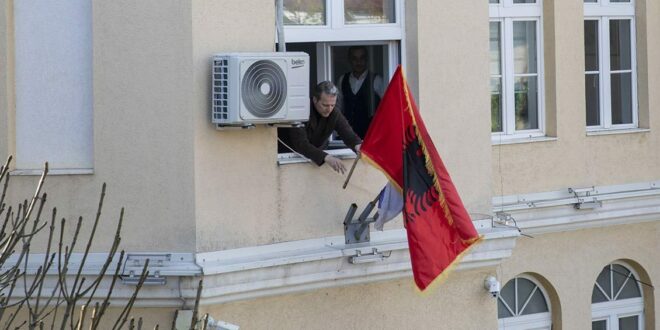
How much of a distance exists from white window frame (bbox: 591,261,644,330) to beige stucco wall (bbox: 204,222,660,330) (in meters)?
0.17

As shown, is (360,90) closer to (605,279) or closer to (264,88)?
(264,88)

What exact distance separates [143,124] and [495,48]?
17.6 feet

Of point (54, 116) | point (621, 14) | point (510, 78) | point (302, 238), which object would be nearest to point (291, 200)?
point (302, 238)

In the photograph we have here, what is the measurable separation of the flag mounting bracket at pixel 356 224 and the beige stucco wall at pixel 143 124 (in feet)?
5.26

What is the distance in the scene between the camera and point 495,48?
15.8m

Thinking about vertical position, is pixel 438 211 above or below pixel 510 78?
below

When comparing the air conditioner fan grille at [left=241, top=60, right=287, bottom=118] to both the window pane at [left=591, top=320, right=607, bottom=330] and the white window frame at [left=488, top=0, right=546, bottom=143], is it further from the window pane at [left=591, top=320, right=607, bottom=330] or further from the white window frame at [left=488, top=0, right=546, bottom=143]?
the window pane at [left=591, top=320, right=607, bottom=330]

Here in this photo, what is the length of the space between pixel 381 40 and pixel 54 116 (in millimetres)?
3033

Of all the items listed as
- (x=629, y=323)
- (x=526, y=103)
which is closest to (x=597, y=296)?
(x=629, y=323)

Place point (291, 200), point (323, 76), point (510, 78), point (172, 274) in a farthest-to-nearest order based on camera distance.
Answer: point (510, 78)
point (323, 76)
point (291, 200)
point (172, 274)

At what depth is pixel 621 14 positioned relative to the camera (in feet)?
55.0

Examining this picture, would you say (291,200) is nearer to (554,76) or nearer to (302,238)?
(302,238)

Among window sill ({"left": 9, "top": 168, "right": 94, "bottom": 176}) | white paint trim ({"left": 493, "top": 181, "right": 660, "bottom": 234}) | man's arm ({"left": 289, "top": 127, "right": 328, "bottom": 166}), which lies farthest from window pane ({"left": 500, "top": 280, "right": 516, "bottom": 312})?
window sill ({"left": 9, "top": 168, "right": 94, "bottom": 176})

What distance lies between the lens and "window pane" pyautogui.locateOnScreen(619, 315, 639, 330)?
17.1m
